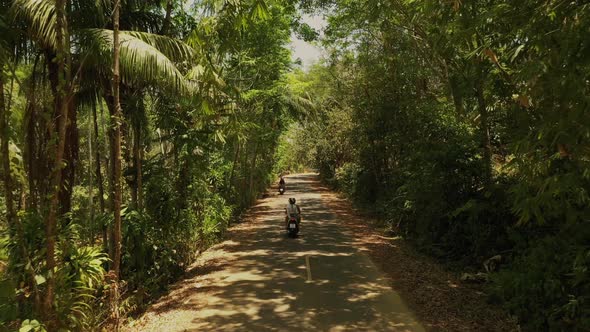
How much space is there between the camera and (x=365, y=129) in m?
17.8

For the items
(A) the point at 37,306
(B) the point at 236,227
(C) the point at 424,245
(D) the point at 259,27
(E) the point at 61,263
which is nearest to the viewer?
(A) the point at 37,306

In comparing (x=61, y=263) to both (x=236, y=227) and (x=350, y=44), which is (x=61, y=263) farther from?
(x=350, y=44)

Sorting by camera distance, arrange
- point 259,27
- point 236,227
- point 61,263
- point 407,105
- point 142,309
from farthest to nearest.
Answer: point 236,227
point 259,27
point 407,105
point 142,309
point 61,263

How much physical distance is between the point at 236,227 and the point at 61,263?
12121 millimetres

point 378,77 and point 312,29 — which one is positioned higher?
point 312,29

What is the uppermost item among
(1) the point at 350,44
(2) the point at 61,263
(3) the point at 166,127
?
(1) the point at 350,44

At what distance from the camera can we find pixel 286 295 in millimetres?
8023

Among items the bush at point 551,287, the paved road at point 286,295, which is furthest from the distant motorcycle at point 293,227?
the bush at point 551,287

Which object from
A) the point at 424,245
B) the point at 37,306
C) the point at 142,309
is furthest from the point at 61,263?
the point at 424,245

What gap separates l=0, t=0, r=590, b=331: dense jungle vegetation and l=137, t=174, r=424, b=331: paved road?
0.85m

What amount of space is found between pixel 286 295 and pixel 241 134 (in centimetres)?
407

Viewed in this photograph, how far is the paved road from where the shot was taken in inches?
262

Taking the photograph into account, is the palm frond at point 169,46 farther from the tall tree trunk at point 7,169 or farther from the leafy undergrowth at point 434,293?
the leafy undergrowth at point 434,293

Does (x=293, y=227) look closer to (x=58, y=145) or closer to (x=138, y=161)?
(x=138, y=161)
